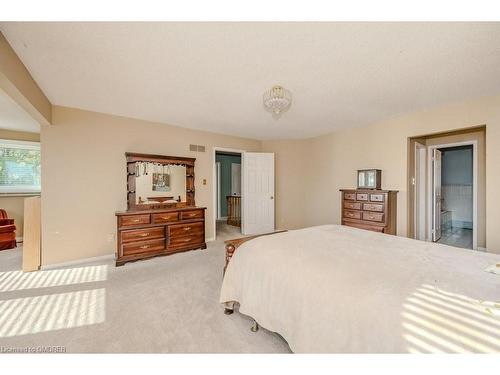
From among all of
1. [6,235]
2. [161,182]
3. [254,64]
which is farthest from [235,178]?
[254,64]

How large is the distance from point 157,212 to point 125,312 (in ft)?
5.62

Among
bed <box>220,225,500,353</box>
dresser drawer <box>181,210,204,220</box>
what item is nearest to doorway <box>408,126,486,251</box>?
bed <box>220,225,500,353</box>

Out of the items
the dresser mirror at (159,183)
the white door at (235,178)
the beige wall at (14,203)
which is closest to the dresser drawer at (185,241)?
the dresser mirror at (159,183)

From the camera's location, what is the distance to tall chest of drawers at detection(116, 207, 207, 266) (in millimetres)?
3189

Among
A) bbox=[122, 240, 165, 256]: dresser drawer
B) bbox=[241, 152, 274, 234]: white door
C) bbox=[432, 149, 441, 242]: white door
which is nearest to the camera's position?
bbox=[122, 240, 165, 256]: dresser drawer

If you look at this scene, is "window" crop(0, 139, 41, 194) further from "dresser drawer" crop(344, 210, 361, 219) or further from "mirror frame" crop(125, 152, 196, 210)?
"dresser drawer" crop(344, 210, 361, 219)

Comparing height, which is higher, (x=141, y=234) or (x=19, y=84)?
→ (x=19, y=84)

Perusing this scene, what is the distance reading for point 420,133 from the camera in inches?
136

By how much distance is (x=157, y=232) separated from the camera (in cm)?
346

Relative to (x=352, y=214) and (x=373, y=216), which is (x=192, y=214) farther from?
(x=373, y=216)

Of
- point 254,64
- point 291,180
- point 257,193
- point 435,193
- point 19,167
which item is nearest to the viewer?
point 254,64

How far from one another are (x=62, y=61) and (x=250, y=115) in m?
2.40

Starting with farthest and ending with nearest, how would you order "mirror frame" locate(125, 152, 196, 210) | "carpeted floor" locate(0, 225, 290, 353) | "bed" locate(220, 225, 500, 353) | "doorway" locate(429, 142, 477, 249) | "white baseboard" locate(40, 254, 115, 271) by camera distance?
1. "doorway" locate(429, 142, 477, 249)
2. "mirror frame" locate(125, 152, 196, 210)
3. "white baseboard" locate(40, 254, 115, 271)
4. "carpeted floor" locate(0, 225, 290, 353)
5. "bed" locate(220, 225, 500, 353)

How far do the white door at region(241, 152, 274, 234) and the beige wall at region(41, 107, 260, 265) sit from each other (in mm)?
2118
